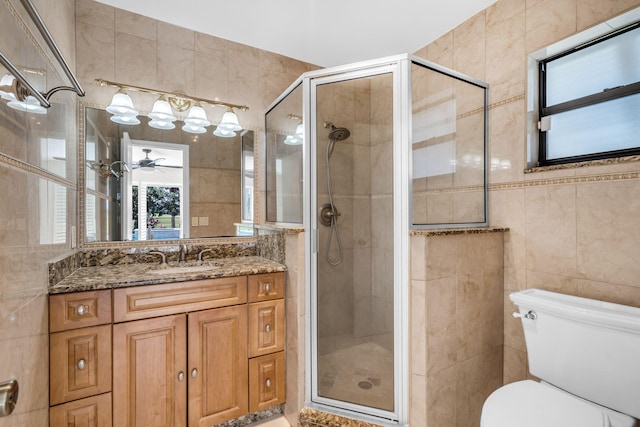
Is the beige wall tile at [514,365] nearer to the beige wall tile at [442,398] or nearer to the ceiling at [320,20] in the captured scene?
the beige wall tile at [442,398]

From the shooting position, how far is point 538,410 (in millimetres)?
1192

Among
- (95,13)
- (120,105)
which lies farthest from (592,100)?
(95,13)

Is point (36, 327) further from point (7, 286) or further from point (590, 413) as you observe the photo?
point (590, 413)

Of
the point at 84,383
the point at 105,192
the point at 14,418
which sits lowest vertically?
the point at 84,383

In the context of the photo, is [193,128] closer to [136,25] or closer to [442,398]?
[136,25]

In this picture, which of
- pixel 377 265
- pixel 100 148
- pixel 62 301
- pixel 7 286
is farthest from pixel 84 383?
pixel 377 265

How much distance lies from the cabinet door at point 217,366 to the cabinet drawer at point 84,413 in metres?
0.38

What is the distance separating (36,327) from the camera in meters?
1.17

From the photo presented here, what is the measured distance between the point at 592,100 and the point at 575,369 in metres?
1.36

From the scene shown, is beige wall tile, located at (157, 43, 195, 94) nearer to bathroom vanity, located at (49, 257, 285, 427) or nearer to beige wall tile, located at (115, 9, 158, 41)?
beige wall tile, located at (115, 9, 158, 41)

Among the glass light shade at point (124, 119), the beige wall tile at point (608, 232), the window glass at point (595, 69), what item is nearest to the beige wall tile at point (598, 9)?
the window glass at point (595, 69)

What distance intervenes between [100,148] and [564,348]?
9.22ft

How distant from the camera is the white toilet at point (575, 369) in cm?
116

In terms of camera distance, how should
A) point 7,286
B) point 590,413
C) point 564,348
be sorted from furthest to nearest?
1. point 564,348
2. point 590,413
3. point 7,286
